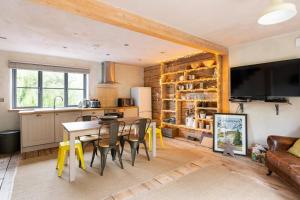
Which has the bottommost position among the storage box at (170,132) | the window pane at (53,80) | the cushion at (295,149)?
the storage box at (170,132)

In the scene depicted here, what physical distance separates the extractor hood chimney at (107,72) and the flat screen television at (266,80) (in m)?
3.52

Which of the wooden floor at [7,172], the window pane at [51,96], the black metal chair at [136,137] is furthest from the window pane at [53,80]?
the black metal chair at [136,137]

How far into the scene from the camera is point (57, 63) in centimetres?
491

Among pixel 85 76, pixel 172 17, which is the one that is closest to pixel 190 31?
pixel 172 17

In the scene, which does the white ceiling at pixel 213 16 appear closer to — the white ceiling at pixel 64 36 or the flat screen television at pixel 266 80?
the flat screen television at pixel 266 80

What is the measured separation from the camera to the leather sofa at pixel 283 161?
2139 millimetres

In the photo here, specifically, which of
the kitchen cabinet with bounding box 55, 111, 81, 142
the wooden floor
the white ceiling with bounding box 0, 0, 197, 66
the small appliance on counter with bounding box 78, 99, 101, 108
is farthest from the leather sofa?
the kitchen cabinet with bounding box 55, 111, 81, 142

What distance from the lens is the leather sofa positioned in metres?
2.14

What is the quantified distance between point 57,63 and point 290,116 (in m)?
5.69

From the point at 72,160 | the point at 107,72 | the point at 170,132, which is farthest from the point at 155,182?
Answer: the point at 107,72

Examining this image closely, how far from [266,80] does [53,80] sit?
17.4 ft

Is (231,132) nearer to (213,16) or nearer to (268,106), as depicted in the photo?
(268,106)

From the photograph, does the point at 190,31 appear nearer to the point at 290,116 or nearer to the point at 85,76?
the point at 290,116

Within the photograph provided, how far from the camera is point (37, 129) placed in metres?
4.12
